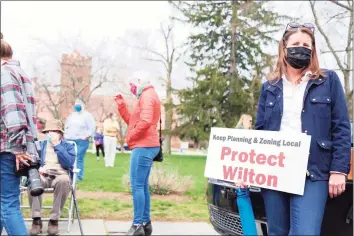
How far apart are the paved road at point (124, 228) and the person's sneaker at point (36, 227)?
0.36 ft

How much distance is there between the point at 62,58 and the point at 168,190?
130 feet

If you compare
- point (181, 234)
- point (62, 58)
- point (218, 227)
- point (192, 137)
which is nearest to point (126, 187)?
point (181, 234)

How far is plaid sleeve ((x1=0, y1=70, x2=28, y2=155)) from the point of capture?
11.4 ft

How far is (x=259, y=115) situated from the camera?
10.9 feet

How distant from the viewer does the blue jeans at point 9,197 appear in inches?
140

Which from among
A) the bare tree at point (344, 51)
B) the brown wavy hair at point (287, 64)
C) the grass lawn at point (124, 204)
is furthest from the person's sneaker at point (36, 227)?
the bare tree at point (344, 51)

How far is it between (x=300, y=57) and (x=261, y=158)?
2.37ft

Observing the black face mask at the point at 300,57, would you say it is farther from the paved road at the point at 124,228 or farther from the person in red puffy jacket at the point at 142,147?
the paved road at the point at 124,228

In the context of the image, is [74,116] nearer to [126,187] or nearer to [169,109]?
[126,187]

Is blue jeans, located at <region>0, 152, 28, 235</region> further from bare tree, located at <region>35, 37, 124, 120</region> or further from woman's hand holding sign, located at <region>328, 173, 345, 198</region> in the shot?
bare tree, located at <region>35, 37, 124, 120</region>

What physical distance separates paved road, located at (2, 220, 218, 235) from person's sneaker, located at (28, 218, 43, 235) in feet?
0.36

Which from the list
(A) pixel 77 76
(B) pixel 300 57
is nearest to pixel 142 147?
(B) pixel 300 57

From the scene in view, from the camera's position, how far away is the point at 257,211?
403 cm

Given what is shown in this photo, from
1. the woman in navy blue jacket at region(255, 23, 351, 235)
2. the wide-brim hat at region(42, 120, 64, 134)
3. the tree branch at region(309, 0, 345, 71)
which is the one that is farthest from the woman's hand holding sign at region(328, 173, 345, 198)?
the tree branch at region(309, 0, 345, 71)
